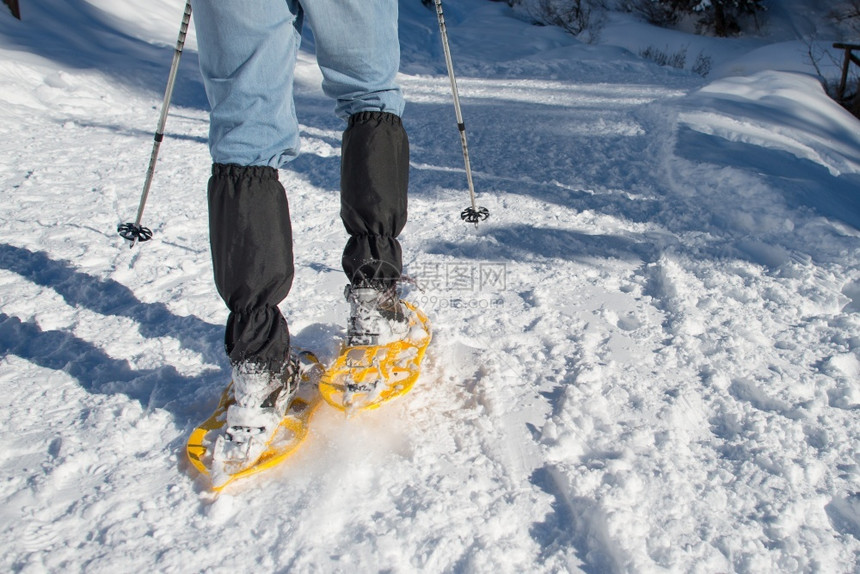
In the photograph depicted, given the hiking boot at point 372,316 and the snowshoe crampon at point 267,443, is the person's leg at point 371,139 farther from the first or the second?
the snowshoe crampon at point 267,443

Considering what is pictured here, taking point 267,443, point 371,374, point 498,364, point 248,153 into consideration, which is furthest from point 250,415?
point 498,364

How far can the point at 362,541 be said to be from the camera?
4.35 feet

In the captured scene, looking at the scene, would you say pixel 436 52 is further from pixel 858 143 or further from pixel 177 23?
pixel 858 143

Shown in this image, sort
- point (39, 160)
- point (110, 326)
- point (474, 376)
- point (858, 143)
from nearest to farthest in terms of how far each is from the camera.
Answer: point (474, 376), point (110, 326), point (39, 160), point (858, 143)

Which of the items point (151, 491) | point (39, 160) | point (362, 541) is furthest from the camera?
point (39, 160)

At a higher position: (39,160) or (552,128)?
(552,128)

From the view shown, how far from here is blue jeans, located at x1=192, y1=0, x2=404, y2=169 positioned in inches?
55.0

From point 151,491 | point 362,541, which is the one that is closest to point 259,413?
point 151,491

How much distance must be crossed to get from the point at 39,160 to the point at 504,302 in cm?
302

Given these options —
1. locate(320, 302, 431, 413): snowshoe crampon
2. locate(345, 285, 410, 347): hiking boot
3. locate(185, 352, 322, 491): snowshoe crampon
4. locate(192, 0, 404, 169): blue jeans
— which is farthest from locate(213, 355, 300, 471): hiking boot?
locate(192, 0, 404, 169): blue jeans

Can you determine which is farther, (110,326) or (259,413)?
(110,326)

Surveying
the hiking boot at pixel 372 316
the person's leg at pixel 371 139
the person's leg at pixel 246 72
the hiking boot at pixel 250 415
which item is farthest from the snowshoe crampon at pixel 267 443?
the person's leg at pixel 246 72

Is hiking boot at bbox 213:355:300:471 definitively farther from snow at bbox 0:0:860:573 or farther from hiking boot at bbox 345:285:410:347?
hiking boot at bbox 345:285:410:347

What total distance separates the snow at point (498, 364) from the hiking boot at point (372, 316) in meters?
0.19
